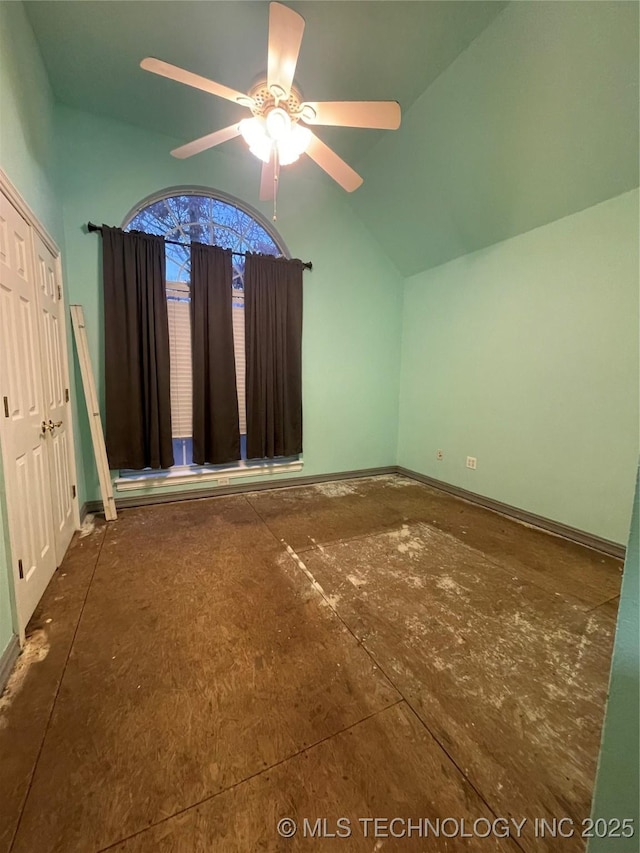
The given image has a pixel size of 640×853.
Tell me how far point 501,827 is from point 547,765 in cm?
28

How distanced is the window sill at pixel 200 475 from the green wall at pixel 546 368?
191cm

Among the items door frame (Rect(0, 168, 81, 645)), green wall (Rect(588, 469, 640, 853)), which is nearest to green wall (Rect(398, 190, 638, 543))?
green wall (Rect(588, 469, 640, 853))

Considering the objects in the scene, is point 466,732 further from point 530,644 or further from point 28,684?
point 28,684

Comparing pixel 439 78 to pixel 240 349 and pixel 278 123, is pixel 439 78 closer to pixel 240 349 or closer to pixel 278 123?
pixel 278 123

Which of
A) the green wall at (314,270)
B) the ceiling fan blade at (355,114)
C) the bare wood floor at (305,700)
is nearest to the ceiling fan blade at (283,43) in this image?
the ceiling fan blade at (355,114)

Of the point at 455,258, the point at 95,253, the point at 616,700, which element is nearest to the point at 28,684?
the point at 616,700

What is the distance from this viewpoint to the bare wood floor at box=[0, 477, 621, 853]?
0.90 m

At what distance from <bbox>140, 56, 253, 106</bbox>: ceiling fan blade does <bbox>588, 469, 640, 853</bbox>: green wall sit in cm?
235

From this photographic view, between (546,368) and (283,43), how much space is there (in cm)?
278

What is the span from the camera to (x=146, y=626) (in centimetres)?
158

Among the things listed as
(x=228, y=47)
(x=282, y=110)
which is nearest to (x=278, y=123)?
(x=282, y=110)

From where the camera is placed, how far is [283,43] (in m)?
1.43

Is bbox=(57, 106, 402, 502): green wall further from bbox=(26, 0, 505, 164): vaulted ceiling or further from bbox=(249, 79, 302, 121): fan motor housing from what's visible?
bbox=(249, 79, 302, 121): fan motor housing

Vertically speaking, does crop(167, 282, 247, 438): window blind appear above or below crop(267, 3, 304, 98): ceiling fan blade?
below
